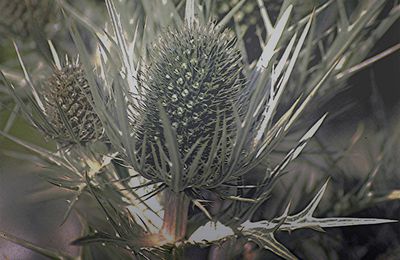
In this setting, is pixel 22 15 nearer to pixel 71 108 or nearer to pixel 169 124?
pixel 71 108

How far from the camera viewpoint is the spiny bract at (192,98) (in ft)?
3.19

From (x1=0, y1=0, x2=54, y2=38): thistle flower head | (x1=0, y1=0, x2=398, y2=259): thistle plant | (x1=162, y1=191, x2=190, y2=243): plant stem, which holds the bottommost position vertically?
(x1=162, y1=191, x2=190, y2=243): plant stem

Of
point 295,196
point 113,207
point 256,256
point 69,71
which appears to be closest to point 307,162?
point 295,196

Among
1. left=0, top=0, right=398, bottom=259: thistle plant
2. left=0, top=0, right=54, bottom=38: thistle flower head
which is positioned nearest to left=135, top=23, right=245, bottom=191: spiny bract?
left=0, top=0, right=398, bottom=259: thistle plant

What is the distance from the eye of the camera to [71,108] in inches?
41.4

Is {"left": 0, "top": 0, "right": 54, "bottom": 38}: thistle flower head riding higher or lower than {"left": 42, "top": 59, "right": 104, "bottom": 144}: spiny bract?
higher

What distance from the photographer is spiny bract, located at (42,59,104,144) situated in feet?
3.40

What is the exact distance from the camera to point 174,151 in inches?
36.3

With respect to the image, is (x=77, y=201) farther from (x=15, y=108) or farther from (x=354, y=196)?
(x=354, y=196)

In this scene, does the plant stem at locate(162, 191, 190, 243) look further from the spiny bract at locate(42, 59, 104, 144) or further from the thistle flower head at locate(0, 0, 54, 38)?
the thistle flower head at locate(0, 0, 54, 38)

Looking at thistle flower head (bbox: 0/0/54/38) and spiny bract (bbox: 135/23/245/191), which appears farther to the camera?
thistle flower head (bbox: 0/0/54/38)

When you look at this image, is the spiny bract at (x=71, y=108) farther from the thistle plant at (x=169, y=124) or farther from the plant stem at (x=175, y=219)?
the plant stem at (x=175, y=219)

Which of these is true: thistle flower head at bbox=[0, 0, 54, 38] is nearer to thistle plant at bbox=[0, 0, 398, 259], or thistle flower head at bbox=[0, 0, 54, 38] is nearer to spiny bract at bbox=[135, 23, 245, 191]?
thistle plant at bbox=[0, 0, 398, 259]

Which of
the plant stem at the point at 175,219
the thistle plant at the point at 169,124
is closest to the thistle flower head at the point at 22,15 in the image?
the thistle plant at the point at 169,124
